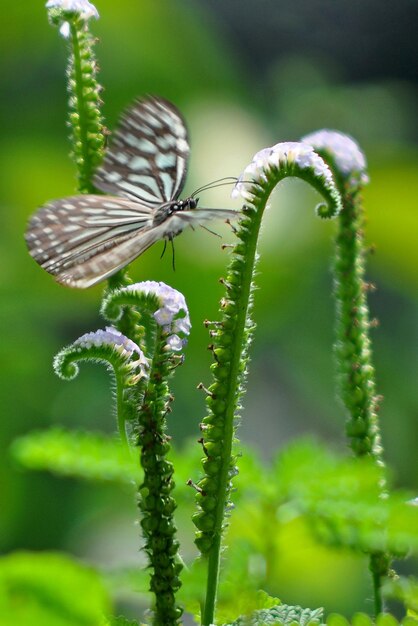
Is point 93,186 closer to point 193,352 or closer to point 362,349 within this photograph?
point 362,349

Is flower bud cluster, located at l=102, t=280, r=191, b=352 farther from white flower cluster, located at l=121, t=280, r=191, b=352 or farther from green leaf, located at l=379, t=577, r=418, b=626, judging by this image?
green leaf, located at l=379, t=577, r=418, b=626

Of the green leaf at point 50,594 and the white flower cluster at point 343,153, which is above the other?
the white flower cluster at point 343,153

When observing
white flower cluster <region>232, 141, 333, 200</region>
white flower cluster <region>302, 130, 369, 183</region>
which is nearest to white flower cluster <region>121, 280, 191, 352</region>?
white flower cluster <region>232, 141, 333, 200</region>

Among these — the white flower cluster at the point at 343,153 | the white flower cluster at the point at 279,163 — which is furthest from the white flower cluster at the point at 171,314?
the white flower cluster at the point at 343,153

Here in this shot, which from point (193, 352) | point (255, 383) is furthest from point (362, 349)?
point (255, 383)

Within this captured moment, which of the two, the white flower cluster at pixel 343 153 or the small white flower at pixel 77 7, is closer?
the small white flower at pixel 77 7

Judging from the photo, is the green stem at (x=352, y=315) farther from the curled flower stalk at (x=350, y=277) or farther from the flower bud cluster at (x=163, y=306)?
the flower bud cluster at (x=163, y=306)

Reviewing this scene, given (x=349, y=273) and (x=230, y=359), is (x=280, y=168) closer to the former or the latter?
(x=230, y=359)
